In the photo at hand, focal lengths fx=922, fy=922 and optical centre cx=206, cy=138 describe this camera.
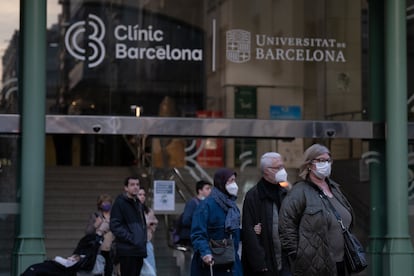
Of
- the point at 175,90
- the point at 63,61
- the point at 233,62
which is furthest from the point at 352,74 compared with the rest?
the point at 63,61

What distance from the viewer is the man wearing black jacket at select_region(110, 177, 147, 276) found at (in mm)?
10664

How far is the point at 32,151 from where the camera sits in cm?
1216

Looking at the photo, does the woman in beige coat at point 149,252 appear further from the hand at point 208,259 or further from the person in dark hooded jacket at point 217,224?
the hand at point 208,259

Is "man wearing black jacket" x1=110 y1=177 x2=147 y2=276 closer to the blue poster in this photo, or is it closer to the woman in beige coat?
the woman in beige coat

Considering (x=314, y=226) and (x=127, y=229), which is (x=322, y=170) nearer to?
(x=314, y=226)

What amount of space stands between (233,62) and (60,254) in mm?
3977

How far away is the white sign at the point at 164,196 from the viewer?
14.4m

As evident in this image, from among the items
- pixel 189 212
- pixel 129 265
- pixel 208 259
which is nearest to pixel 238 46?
pixel 189 212

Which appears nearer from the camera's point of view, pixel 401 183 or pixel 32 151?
pixel 32 151

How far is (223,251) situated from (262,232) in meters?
0.42

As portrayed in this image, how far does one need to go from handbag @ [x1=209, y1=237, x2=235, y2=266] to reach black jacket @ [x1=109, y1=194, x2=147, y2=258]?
2015 millimetres

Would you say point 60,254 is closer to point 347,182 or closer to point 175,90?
point 175,90

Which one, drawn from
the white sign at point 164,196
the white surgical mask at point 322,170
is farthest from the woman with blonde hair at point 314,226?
the white sign at point 164,196

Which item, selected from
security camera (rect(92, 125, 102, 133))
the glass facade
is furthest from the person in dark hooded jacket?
the glass facade
